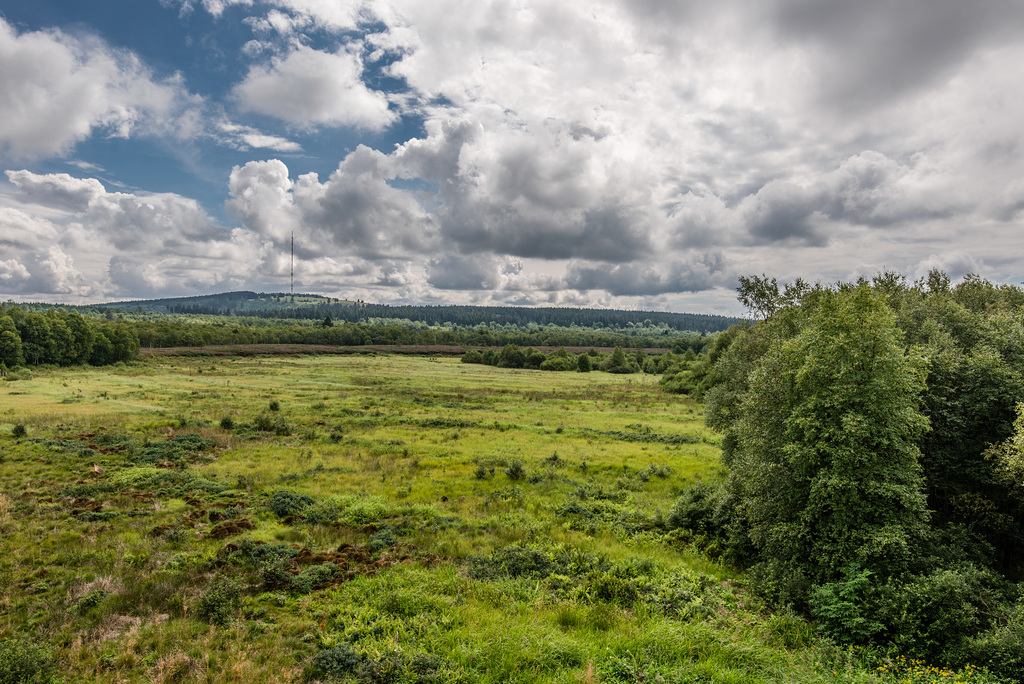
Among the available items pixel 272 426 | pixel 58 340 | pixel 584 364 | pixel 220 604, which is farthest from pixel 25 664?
pixel 584 364

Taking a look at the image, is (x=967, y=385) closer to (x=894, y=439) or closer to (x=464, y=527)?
(x=894, y=439)

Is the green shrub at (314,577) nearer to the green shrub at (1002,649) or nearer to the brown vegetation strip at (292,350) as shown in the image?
the green shrub at (1002,649)

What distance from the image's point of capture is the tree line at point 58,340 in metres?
83.2

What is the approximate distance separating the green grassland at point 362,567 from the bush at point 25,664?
71 millimetres

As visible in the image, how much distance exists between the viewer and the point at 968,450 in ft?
53.6

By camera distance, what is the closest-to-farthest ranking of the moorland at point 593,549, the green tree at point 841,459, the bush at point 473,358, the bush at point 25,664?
the bush at point 25,664
the moorland at point 593,549
the green tree at point 841,459
the bush at point 473,358

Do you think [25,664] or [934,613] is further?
[934,613]

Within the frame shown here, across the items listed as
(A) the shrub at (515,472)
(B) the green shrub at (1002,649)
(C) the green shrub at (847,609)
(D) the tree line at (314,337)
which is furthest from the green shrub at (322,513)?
(D) the tree line at (314,337)

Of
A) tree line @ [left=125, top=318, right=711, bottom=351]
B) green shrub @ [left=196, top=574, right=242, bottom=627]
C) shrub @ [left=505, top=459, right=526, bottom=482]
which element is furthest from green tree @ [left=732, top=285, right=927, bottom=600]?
tree line @ [left=125, top=318, right=711, bottom=351]

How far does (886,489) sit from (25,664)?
21.4 metres

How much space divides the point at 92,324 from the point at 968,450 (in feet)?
486

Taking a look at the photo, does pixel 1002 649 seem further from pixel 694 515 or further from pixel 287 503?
pixel 287 503

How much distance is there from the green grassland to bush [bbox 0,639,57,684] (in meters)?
0.07

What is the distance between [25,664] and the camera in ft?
28.3
